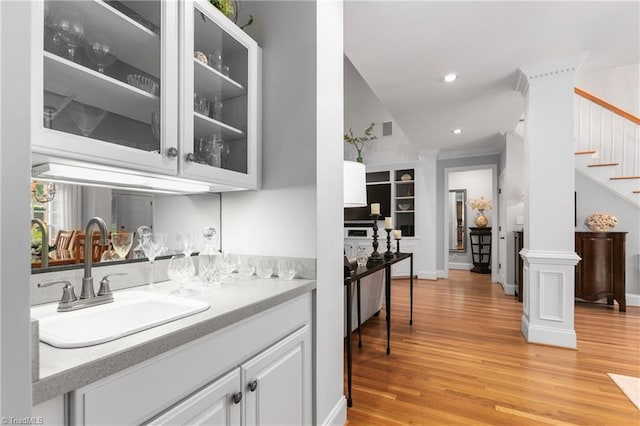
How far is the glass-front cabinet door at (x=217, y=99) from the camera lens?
1.23 m

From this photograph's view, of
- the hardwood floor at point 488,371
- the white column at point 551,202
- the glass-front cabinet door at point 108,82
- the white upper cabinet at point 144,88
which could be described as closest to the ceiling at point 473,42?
the white column at point 551,202

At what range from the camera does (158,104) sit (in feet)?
3.74

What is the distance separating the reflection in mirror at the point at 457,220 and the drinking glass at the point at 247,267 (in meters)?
7.42

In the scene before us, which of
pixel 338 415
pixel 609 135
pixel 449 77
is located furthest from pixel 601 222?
pixel 338 415

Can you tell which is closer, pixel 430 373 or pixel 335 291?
pixel 335 291

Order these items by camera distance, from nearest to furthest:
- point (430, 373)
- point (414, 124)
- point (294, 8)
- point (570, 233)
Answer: point (294, 8), point (430, 373), point (570, 233), point (414, 124)

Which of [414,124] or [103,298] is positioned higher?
[414,124]

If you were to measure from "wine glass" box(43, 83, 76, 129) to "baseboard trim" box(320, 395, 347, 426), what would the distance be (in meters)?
1.69

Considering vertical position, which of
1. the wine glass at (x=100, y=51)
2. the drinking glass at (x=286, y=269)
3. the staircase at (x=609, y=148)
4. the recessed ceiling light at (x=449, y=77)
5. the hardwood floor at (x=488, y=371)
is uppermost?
the recessed ceiling light at (x=449, y=77)

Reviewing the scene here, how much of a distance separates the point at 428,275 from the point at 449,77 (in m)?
4.20

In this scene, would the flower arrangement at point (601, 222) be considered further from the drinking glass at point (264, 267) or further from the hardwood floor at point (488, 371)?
the drinking glass at point (264, 267)

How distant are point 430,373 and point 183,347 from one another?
215 cm

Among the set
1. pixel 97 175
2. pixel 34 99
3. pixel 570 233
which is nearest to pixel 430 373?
pixel 570 233

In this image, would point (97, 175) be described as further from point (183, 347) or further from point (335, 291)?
point (335, 291)
